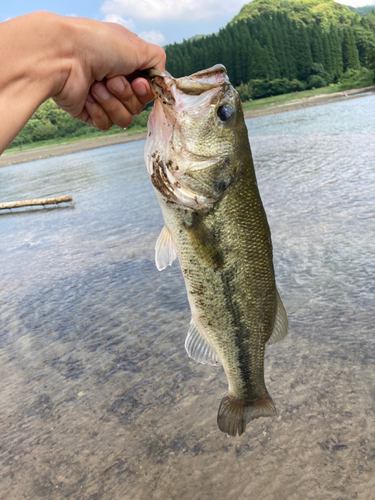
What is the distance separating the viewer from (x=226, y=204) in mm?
2230

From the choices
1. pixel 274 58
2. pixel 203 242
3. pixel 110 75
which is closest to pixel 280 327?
pixel 203 242

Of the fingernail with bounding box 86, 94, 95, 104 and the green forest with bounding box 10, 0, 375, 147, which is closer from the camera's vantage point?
the fingernail with bounding box 86, 94, 95, 104

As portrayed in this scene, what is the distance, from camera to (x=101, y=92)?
252 centimetres

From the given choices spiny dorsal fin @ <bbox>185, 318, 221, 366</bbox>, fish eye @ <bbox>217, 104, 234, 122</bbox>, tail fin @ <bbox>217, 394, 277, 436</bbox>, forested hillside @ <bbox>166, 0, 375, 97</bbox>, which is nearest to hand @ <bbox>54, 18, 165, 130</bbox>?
fish eye @ <bbox>217, 104, 234, 122</bbox>

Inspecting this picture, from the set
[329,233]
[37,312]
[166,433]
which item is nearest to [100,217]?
[37,312]

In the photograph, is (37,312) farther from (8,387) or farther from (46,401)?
(46,401)

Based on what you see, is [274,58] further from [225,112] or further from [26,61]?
[26,61]

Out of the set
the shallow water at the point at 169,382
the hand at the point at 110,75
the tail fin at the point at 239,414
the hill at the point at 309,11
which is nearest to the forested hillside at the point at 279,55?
the hill at the point at 309,11

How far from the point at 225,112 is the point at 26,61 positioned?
1.00 meters

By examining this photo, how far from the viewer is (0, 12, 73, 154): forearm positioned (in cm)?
171

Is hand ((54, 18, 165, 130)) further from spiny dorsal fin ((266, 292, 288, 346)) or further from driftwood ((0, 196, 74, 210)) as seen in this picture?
driftwood ((0, 196, 74, 210))

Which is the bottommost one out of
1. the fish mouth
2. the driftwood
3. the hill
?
the driftwood

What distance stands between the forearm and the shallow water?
254cm

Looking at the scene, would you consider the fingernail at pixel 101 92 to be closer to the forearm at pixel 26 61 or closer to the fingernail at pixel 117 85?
the fingernail at pixel 117 85
